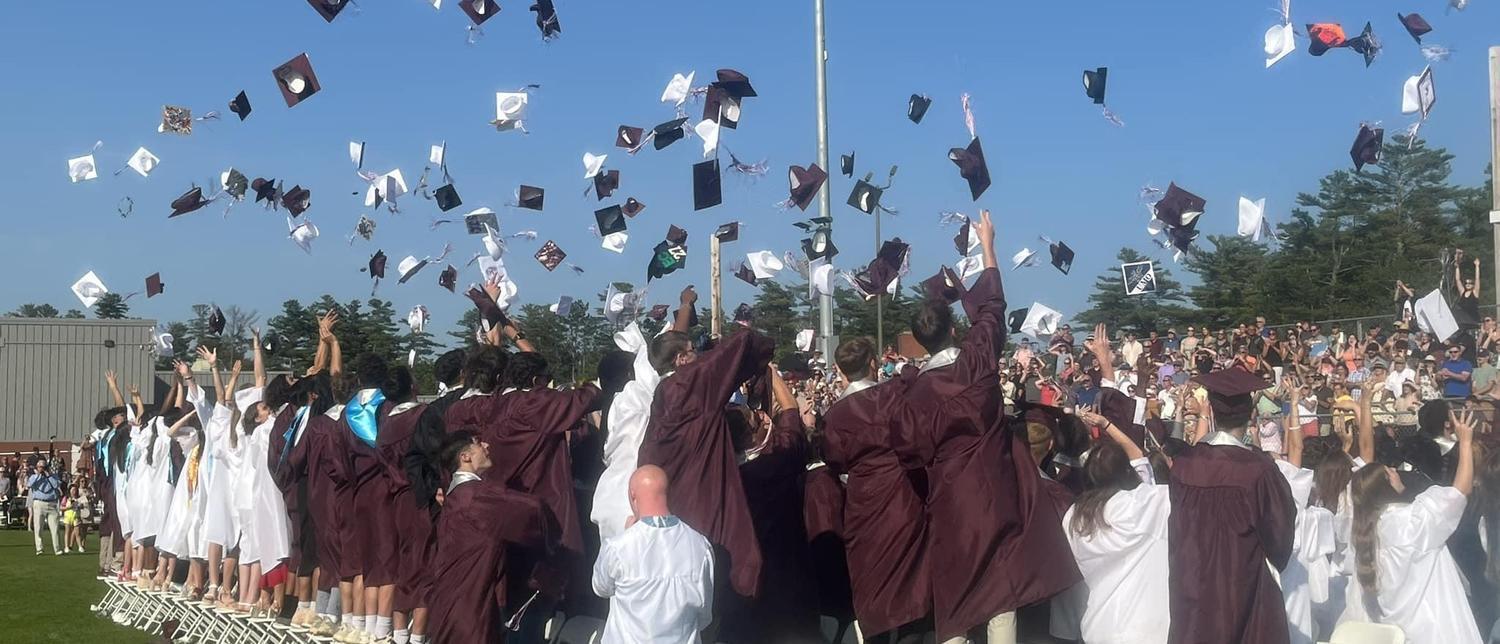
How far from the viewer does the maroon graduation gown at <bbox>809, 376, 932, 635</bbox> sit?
23.4ft

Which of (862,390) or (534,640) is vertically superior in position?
(862,390)

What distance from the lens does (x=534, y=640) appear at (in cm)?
831

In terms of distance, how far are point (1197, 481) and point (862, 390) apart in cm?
171

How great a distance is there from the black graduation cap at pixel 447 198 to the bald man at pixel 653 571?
7.28 meters

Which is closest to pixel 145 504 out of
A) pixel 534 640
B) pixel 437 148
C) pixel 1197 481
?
pixel 437 148

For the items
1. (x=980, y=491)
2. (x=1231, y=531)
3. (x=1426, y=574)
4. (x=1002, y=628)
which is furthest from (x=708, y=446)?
(x=1426, y=574)

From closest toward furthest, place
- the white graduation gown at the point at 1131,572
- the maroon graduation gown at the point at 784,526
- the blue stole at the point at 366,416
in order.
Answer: the white graduation gown at the point at 1131,572 < the maroon graduation gown at the point at 784,526 < the blue stole at the point at 366,416

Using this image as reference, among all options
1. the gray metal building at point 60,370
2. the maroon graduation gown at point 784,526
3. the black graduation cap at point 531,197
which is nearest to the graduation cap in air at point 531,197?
the black graduation cap at point 531,197

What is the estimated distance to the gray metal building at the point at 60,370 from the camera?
40906 millimetres

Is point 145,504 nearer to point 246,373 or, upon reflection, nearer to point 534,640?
point 534,640

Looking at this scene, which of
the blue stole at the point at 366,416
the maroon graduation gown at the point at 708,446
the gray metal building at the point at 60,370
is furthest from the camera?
the gray metal building at the point at 60,370

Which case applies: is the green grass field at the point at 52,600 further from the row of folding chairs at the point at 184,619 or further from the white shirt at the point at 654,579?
the white shirt at the point at 654,579

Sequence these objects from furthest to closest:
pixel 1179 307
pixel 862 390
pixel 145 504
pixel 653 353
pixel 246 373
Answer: pixel 1179 307 → pixel 246 373 → pixel 145 504 → pixel 653 353 → pixel 862 390

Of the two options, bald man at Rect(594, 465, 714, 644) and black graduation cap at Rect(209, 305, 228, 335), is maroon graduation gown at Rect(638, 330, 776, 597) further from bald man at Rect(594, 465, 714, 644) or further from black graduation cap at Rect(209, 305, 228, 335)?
black graduation cap at Rect(209, 305, 228, 335)
